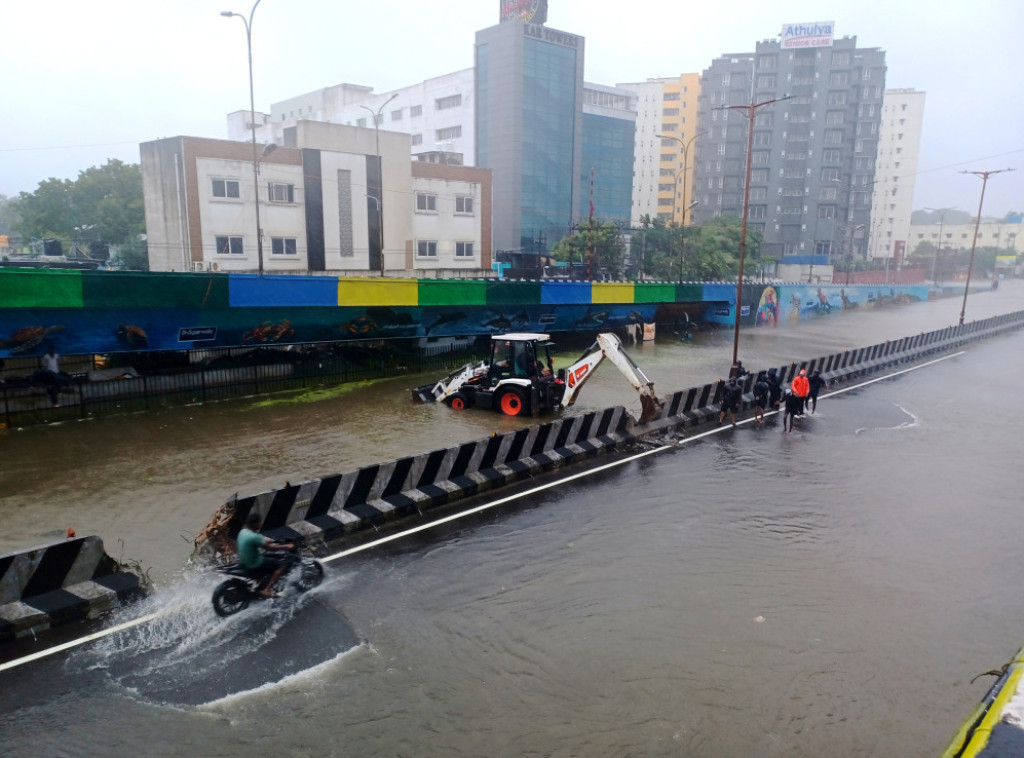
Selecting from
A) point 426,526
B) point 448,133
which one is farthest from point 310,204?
point 448,133

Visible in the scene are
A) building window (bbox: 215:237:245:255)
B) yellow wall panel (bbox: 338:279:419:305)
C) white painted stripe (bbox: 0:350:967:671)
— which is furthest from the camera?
building window (bbox: 215:237:245:255)

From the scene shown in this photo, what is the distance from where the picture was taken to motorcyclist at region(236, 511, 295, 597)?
8.88 metres

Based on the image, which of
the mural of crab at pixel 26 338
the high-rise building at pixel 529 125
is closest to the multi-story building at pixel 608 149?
the high-rise building at pixel 529 125

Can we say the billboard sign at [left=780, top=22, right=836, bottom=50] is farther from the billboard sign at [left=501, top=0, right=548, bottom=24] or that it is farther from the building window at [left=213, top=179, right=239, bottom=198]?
the building window at [left=213, top=179, right=239, bottom=198]

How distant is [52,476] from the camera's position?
48.8 ft

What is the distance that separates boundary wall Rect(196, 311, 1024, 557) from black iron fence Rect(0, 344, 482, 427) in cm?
1211

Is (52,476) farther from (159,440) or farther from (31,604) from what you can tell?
(31,604)

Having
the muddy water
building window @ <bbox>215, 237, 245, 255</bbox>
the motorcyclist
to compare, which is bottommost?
the muddy water

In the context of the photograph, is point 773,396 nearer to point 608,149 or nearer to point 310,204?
point 310,204

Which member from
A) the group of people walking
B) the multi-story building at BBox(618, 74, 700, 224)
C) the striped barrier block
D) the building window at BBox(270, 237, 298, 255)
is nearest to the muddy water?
the striped barrier block

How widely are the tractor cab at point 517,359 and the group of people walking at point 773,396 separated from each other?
5.38 meters

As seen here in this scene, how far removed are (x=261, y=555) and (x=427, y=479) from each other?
4607 mm

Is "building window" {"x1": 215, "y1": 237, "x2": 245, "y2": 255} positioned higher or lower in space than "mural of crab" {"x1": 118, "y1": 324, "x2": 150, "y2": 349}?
higher

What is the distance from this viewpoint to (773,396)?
22.4 metres
